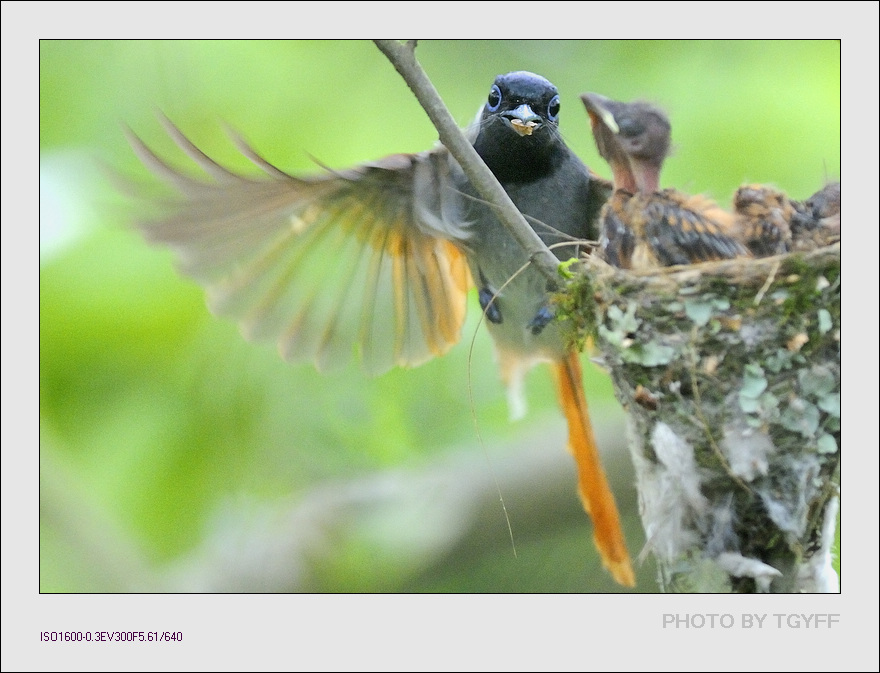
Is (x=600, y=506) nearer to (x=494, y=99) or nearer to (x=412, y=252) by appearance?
(x=412, y=252)

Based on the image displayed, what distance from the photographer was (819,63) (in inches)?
140

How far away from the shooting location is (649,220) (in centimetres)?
282

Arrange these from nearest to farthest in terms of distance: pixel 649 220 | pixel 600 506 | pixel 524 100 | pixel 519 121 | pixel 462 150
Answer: pixel 462 150, pixel 649 220, pixel 519 121, pixel 524 100, pixel 600 506

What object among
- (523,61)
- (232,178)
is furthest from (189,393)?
(523,61)

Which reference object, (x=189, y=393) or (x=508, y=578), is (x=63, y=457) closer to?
(x=189, y=393)

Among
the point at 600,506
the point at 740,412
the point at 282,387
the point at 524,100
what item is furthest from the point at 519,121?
the point at 282,387

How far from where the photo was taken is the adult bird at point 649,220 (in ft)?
9.05

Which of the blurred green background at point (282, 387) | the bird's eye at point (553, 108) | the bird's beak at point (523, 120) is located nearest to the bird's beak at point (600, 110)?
the bird's eye at point (553, 108)

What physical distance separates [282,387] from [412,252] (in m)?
0.90

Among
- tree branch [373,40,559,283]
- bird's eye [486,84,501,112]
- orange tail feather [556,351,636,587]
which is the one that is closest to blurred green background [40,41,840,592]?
orange tail feather [556,351,636,587]

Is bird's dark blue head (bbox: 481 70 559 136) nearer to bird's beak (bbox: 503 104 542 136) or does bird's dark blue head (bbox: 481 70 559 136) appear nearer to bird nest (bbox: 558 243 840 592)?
bird's beak (bbox: 503 104 542 136)

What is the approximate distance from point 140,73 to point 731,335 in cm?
262

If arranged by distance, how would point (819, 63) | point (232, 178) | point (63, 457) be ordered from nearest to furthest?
point (232, 178), point (819, 63), point (63, 457)

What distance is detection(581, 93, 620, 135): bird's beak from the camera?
3.20 m
